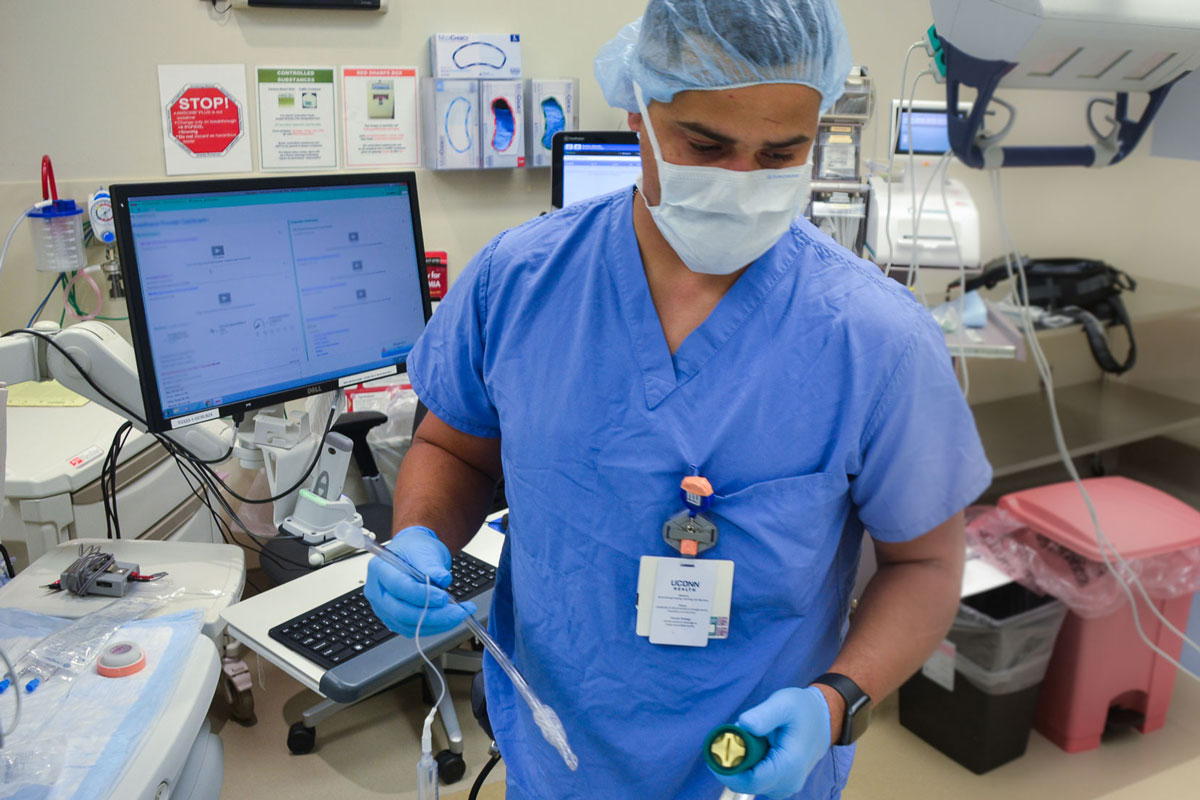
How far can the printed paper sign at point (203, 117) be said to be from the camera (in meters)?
2.33

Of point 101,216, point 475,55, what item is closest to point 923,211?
point 475,55

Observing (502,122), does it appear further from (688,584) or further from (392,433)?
(688,584)

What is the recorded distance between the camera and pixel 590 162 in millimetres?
2455

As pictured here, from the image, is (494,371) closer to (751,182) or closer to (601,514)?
(601,514)

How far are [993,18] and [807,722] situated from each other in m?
0.67

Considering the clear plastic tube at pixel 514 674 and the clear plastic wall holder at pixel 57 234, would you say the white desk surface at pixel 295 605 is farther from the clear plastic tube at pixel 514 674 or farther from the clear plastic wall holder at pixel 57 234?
the clear plastic wall holder at pixel 57 234

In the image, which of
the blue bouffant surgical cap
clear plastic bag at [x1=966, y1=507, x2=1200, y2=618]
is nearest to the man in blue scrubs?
the blue bouffant surgical cap

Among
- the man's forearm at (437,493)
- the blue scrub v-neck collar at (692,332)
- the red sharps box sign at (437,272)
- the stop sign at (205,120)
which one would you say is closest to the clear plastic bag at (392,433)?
the red sharps box sign at (437,272)

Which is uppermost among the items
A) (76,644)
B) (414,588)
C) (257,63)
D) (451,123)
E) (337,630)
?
(257,63)

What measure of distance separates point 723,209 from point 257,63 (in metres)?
1.91

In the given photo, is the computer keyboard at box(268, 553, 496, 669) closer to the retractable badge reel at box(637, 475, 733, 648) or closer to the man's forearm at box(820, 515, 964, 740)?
the retractable badge reel at box(637, 475, 733, 648)

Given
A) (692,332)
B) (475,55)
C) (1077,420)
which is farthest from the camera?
(1077,420)

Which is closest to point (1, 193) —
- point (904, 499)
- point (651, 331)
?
point (651, 331)

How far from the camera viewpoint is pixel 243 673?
2146 millimetres
